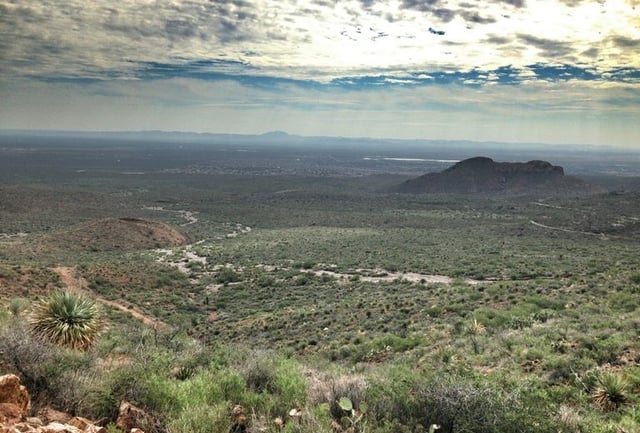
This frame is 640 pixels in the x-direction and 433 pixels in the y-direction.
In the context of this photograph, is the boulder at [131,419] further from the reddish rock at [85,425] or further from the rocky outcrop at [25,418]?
the reddish rock at [85,425]

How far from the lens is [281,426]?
639 centimetres

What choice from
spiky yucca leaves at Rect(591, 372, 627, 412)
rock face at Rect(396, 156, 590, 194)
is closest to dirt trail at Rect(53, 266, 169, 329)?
spiky yucca leaves at Rect(591, 372, 627, 412)

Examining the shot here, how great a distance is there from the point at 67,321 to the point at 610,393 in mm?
11421

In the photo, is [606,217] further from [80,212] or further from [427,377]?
[80,212]

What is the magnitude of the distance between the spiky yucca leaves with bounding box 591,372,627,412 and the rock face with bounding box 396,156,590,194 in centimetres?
13418

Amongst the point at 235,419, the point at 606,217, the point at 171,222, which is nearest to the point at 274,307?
the point at 235,419

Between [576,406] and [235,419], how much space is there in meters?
6.08

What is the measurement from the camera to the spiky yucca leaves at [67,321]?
30.8ft

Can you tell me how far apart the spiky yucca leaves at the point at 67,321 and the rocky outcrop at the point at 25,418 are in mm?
3642

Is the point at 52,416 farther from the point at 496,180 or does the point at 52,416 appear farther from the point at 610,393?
the point at 496,180

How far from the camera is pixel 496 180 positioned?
472ft

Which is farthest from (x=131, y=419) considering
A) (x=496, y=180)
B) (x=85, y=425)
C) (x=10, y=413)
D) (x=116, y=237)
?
(x=496, y=180)

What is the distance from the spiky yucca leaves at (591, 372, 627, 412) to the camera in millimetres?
7500

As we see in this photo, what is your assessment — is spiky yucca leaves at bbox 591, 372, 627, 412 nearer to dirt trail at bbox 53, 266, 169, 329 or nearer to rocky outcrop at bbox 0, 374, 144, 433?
rocky outcrop at bbox 0, 374, 144, 433
